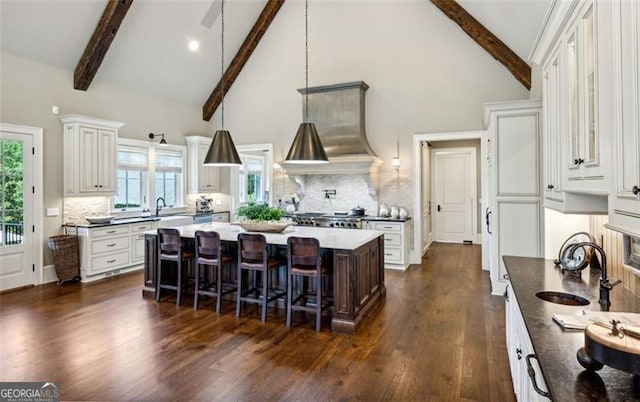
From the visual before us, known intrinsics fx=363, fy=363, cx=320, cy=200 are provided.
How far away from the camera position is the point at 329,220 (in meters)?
6.99

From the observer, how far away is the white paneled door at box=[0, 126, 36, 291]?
17.2 ft

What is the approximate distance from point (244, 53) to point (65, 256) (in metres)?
5.40

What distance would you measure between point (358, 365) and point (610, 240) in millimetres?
2042

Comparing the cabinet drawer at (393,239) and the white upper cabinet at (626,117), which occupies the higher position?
the white upper cabinet at (626,117)

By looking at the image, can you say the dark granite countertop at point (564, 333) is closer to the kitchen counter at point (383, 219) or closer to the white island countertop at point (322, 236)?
the white island countertop at point (322, 236)

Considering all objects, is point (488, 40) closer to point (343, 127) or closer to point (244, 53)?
point (343, 127)

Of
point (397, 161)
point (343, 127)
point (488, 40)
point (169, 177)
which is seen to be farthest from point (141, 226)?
point (488, 40)

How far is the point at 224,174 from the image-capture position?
908cm

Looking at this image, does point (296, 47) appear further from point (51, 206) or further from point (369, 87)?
point (51, 206)

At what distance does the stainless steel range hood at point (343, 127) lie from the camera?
273 inches

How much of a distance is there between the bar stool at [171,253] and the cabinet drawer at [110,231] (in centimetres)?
174

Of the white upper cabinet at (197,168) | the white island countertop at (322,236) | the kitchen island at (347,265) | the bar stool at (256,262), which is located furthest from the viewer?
the white upper cabinet at (197,168)

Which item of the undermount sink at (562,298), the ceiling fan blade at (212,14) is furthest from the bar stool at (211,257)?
the ceiling fan blade at (212,14)

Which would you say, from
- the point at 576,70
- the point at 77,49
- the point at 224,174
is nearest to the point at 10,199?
the point at 77,49
